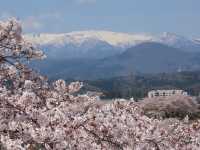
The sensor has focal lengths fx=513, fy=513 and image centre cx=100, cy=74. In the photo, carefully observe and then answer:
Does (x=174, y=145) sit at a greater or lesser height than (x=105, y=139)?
lesser

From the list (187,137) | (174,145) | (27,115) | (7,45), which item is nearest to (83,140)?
(27,115)

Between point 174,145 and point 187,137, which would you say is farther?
point 187,137

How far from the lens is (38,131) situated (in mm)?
9219

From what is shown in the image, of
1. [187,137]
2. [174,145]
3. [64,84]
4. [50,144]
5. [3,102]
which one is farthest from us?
[187,137]

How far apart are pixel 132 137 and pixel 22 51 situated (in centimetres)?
351

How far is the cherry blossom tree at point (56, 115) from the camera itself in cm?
966

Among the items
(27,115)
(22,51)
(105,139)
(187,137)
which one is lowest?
(187,137)

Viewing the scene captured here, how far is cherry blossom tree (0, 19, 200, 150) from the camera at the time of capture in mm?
9664

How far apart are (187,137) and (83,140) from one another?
20.0 ft

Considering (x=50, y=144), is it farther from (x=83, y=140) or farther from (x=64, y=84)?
(x=64, y=84)

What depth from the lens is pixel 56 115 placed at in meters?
10.5

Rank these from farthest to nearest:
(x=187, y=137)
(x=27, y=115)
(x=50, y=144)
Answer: (x=187, y=137) < (x=27, y=115) < (x=50, y=144)

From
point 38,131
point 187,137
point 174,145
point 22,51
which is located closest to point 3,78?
point 22,51

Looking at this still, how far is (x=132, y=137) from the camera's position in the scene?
12227 mm
